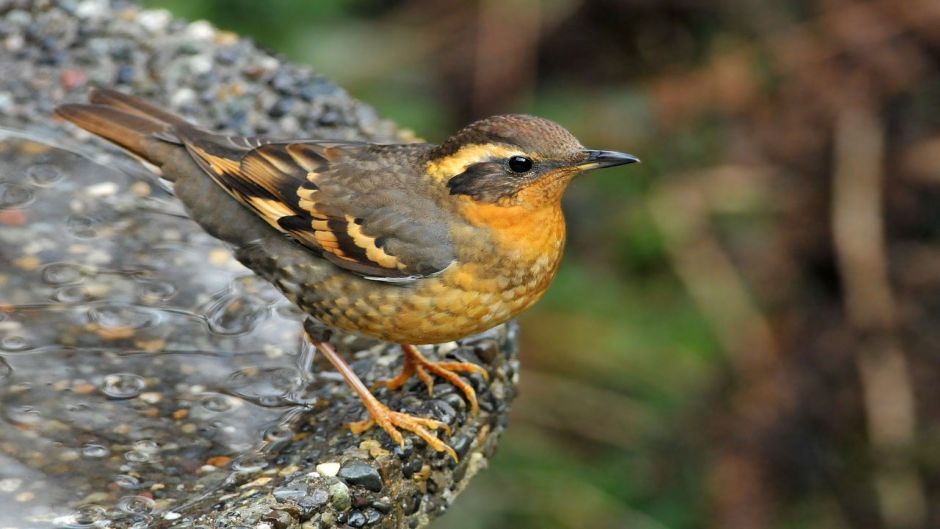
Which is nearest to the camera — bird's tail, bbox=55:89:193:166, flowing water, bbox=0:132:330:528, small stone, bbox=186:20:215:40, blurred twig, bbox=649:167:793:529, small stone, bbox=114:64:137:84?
flowing water, bbox=0:132:330:528

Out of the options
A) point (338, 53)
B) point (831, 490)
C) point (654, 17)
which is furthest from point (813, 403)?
point (338, 53)

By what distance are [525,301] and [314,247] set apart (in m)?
0.74

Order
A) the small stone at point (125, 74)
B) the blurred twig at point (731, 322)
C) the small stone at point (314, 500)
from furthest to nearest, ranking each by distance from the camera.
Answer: the blurred twig at point (731, 322), the small stone at point (125, 74), the small stone at point (314, 500)

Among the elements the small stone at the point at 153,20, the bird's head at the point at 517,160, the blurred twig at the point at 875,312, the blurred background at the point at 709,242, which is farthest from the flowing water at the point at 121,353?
the blurred twig at the point at 875,312

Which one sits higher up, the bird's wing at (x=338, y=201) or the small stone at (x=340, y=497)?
the bird's wing at (x=338, y=201)

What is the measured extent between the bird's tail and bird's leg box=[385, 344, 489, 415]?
3.84ft

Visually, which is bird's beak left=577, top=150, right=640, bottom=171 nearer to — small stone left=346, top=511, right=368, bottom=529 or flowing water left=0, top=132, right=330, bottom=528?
flowing water left=0, top=132, right=330, bottom=528

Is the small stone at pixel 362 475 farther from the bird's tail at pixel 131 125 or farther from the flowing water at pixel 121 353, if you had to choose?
the bird's tail at pixel 131 125

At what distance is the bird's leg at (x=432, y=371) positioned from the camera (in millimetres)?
4523

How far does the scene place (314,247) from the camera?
468cm

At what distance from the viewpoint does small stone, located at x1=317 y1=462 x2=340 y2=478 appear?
3951 mm

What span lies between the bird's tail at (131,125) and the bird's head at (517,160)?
1118 mm

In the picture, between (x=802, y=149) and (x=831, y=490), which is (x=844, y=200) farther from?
(x=831, y=490)

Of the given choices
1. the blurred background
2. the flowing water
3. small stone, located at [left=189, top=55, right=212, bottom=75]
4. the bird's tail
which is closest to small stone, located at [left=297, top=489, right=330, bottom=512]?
the flowing water
